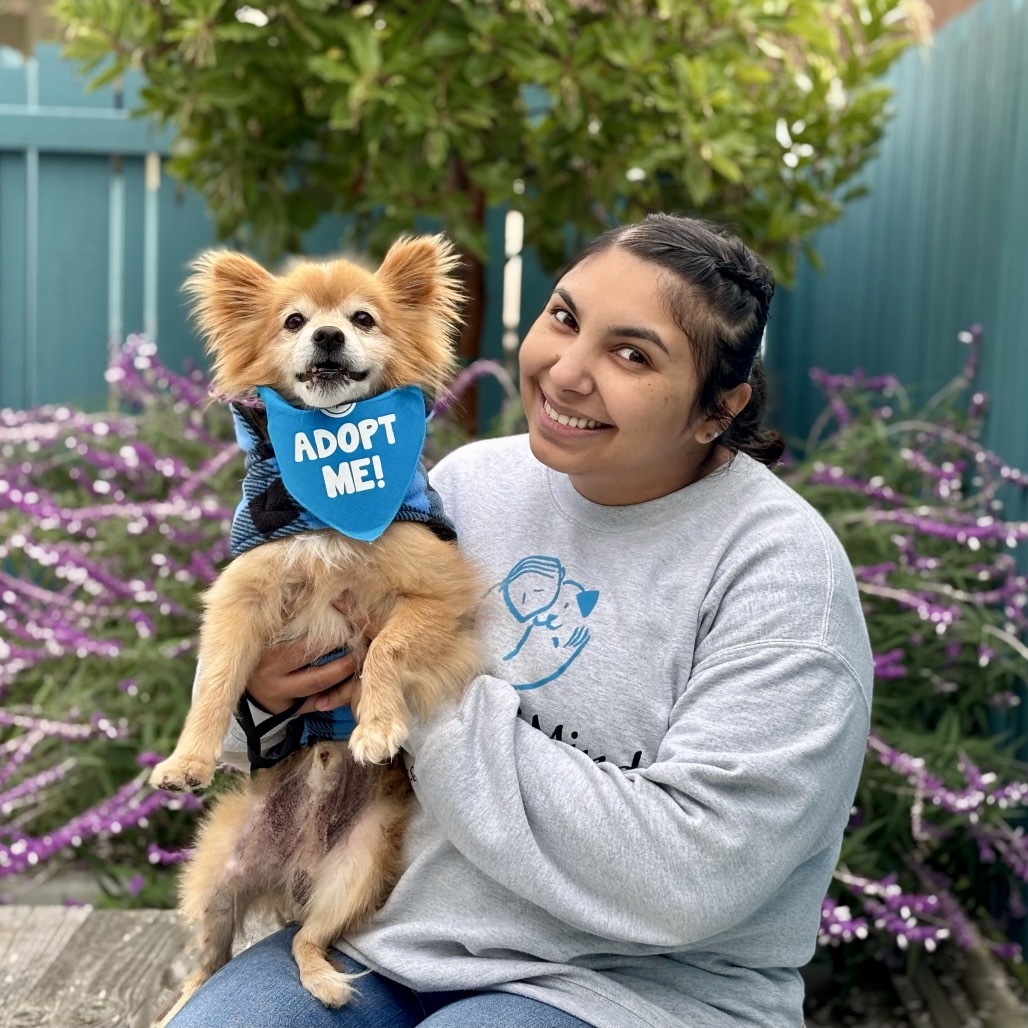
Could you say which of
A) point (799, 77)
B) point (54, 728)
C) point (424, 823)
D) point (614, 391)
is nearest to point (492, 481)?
point (614, 391)

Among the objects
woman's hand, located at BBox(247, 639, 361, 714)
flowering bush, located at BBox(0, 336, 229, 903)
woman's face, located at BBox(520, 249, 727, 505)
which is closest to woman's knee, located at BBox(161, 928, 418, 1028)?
woman's hand, located at BBox(247, 639, 361, 714)

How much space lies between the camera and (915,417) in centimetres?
380

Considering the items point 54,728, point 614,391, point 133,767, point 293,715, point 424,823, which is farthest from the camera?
point 133,767

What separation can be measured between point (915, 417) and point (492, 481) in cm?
207

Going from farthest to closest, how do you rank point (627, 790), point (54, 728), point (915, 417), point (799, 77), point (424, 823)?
point (799, 77) < point (915, 417) < point (54, 728) < point (424, 823) < point (627, 790)

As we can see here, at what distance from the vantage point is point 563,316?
1.94 m

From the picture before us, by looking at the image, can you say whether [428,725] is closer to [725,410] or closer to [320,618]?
[320,618]

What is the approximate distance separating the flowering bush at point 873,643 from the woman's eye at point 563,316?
1500mm

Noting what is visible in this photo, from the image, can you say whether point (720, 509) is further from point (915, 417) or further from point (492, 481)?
point (915, 417)

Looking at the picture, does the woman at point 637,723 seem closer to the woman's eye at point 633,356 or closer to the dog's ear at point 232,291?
the woman's eye at point 633,356

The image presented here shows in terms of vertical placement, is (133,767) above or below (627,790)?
below

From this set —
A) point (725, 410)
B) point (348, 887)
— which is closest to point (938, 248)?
point (725, 410)

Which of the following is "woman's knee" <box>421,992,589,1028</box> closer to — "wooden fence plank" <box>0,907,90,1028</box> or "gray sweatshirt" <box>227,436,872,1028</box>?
"gray sweatshirt" <box>227,436,872,1028</box>

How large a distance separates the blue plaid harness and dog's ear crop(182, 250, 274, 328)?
0.14m
